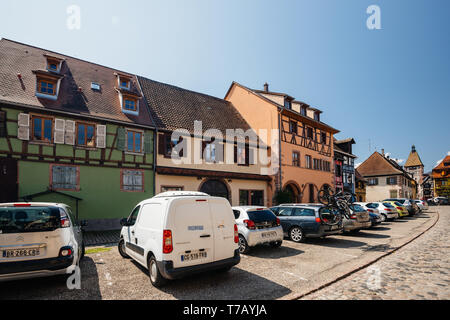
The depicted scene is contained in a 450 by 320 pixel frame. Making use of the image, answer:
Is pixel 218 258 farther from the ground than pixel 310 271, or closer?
farther from the ground

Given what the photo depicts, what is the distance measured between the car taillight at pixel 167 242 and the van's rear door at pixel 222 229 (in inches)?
38.7

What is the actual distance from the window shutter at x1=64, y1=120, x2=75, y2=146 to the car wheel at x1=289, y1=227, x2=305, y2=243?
11.5m

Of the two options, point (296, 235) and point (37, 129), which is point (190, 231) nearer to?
point (296, 235)

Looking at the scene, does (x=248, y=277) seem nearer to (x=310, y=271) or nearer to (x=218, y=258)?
(x=218, y=258)

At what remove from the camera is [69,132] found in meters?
13.8

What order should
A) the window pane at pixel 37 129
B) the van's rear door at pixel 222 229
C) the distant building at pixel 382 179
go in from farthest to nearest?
the distant building at pixel 382 179, the window pane at pixel 37 129, the van's rear door at pixel 222 229

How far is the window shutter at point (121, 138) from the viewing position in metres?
15.1

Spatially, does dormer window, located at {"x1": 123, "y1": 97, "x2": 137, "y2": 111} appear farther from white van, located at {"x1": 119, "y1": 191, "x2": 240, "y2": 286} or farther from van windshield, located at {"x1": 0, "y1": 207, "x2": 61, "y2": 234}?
van windshield, located at {"x1": 0, "y1": 207, "x2": 61, "y2": 234}

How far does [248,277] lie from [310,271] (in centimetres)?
157

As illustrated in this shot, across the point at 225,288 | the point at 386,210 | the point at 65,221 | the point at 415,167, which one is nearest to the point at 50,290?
the point at 65,221

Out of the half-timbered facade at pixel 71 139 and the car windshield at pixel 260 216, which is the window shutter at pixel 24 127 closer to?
the half-timbered facade at pixel 71 139

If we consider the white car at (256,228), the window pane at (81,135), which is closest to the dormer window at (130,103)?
the window pane at (81,135)

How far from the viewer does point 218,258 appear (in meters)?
5.61
